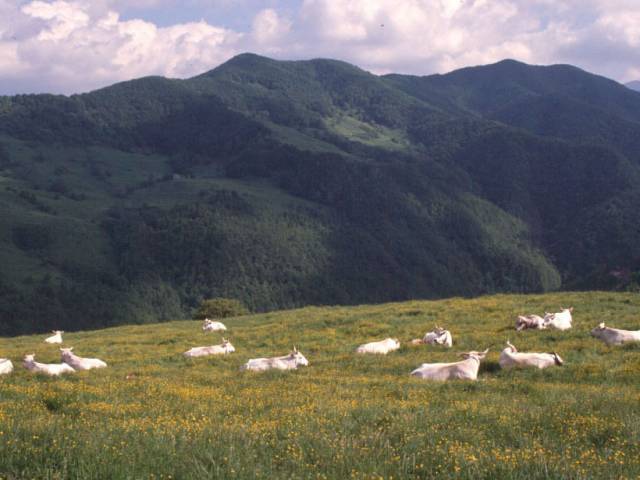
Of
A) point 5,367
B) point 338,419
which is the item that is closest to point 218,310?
point 5,367

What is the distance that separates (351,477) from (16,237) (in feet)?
660

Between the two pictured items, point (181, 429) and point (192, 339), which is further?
→ point (192, 339)

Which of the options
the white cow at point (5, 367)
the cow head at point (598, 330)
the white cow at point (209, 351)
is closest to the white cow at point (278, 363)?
the white cow at point (209, 351)

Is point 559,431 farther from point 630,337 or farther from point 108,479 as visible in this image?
point 630,337

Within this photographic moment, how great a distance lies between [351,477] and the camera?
7.82m

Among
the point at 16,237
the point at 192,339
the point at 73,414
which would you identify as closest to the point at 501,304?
the point at 192,339

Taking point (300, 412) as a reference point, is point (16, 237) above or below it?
above

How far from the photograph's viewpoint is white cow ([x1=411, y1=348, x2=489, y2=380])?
1641 centimetres

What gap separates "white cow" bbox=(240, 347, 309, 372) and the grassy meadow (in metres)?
0.61

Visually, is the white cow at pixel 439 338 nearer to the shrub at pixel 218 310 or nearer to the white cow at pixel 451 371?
the white cow at pixel 451 371

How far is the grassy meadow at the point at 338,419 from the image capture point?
814cm

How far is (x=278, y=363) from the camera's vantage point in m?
19.7

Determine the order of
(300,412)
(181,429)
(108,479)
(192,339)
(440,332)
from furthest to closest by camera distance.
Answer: (192,339) → (440,332) → (300,412) → (181,429) → (108,479)

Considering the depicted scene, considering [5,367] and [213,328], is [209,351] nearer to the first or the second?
[5,367]
